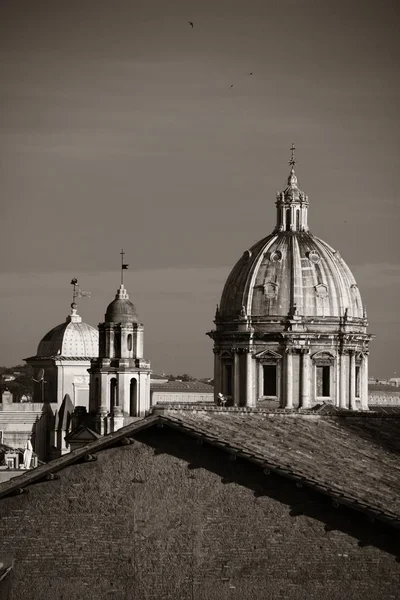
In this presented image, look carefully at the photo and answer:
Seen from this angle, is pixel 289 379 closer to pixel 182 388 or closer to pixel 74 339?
pixel 74 339

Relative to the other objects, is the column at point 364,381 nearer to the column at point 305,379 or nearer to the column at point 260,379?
the column at point 305,379

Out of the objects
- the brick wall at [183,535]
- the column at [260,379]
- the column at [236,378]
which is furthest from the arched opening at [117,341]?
the brick wall at [183,535]

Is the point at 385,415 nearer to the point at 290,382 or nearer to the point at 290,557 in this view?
the point at 290,557

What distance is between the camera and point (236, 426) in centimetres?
3797

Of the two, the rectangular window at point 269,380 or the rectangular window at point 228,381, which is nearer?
the rectangular window at point 269,380

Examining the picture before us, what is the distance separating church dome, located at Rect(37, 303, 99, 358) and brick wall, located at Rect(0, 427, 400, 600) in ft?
309

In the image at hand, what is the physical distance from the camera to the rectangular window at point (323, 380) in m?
94.4

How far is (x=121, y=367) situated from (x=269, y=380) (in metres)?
10.1

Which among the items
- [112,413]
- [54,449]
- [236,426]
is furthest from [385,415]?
[54,449]

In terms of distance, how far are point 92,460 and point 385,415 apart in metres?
12.9

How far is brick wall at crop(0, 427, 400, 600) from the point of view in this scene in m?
33.4

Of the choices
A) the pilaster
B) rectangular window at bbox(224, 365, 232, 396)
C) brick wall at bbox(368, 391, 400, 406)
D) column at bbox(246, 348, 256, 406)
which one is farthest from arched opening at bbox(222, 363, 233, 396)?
brick wall at bbox(368, 391, 400, 406)

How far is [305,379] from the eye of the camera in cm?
9350

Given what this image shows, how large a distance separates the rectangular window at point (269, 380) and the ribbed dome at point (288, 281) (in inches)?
110
